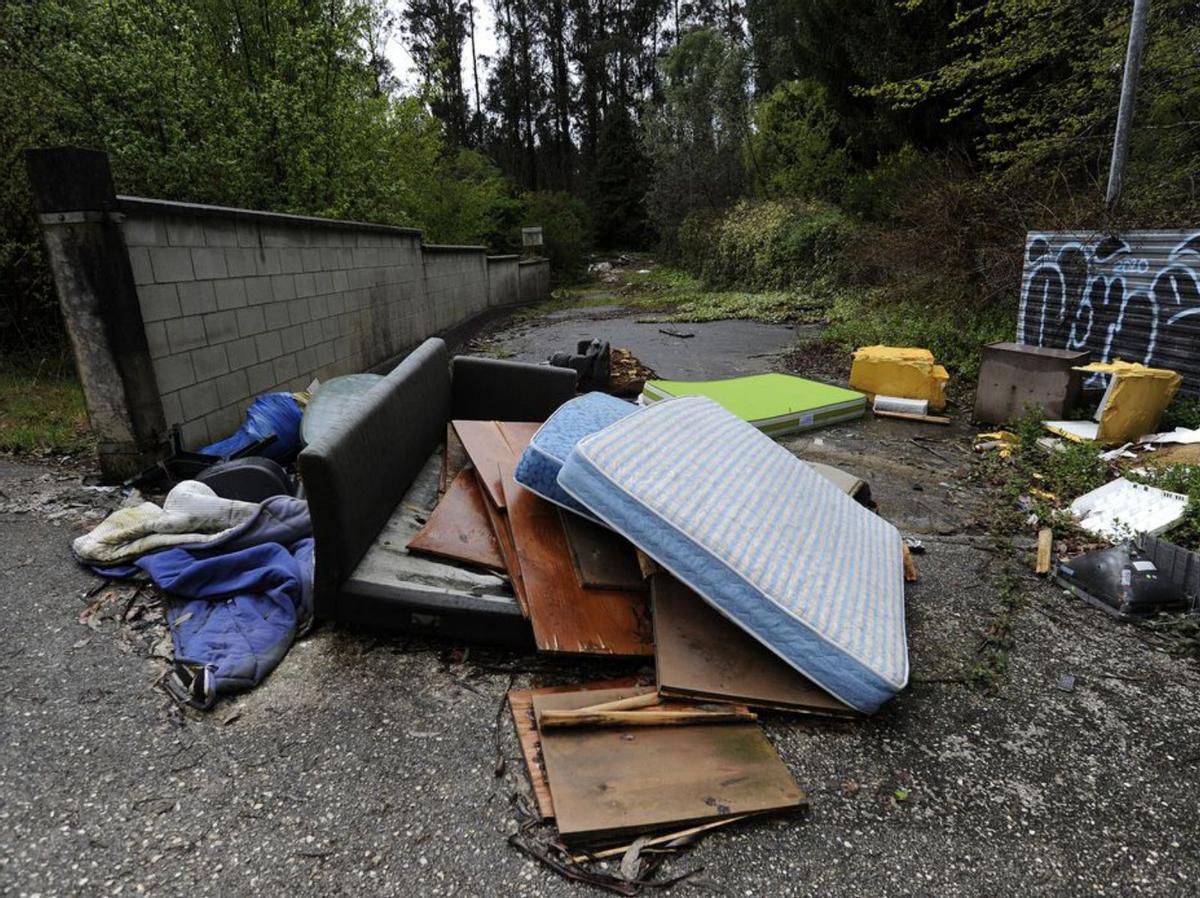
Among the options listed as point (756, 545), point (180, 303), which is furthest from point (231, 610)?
point (180, 303)

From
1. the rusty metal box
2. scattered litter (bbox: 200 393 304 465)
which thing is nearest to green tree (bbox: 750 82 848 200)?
the rusty metal box

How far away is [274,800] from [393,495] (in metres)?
1.38

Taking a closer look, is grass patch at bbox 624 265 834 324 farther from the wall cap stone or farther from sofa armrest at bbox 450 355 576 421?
sofa armrest at bbox 450 355 576 421

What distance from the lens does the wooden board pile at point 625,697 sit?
1.66 m

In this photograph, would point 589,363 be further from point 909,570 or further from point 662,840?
point 662,840

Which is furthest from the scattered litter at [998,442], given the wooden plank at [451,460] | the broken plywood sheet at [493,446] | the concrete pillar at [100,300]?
the concrete pillar at [100,300]

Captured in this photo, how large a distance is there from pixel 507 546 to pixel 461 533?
0.25 m

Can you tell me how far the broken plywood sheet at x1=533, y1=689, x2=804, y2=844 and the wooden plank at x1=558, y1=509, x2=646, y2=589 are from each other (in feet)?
1.67

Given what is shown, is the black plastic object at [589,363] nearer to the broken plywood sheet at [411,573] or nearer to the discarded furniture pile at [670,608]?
the discarded furniture pile at [670,608]

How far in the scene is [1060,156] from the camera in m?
8.09

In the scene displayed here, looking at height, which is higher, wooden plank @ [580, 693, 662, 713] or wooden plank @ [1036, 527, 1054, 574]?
wooden plank @ [580, 693, 662, 713]

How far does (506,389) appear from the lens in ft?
14.2

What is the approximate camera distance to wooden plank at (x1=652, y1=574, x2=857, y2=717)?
1985 millimetres

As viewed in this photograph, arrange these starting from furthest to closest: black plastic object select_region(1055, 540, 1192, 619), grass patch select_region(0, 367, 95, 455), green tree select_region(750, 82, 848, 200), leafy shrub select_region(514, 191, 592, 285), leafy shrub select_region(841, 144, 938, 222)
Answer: leafy shrub select_region(514, 191, 592, 285)
green tree select_region(750, 82, 848, 200)
leafy shrub select_region(841, 144, 938, 222)
grass patch select_region(0, 367, 95, 455)
black plastic object select_region(1055, 540, 1192, 619)
